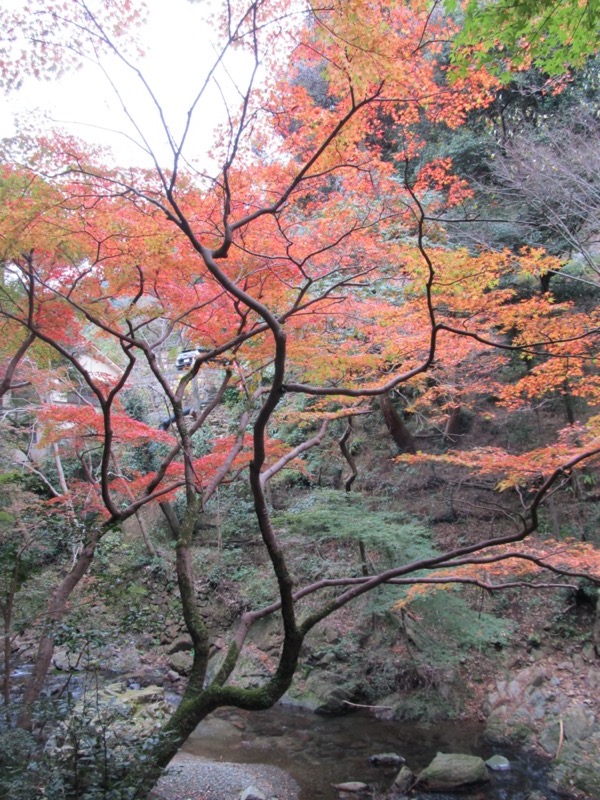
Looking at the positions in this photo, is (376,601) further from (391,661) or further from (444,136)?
(444,136)

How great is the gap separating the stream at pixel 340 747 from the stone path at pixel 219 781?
0.70ft

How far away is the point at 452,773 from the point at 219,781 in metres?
2.67

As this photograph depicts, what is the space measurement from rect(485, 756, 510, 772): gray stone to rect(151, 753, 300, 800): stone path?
2.35m

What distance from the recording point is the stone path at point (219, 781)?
5.47 metres

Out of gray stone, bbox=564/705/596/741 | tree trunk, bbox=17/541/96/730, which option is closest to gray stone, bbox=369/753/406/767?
gray stone, bbox=564/705/596/741

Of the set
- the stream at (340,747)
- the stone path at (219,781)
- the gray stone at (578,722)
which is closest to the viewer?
the stone path at (219,781)

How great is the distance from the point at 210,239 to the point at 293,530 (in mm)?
5358

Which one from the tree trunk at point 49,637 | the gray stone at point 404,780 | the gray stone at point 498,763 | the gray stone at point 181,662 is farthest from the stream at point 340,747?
the tree trunk at point 49,637

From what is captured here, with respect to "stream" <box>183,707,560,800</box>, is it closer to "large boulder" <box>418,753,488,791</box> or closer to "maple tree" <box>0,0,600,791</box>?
"large boulder" <box>418,753,488,791</box>

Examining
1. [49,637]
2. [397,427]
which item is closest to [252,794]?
[49,637]

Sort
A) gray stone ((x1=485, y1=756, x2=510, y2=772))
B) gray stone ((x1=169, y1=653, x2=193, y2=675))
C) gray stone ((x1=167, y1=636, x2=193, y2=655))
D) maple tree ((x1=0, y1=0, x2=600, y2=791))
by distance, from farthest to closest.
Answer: gray stone ((x1=167, y1=636, x2=193, y2=655)) → gray stone ((x1=169, y1=653, x2=193, y2=675)) → gray stone ((x1=485, y1=756, x2=510, y2=772)) → maple tree ((x1=0, y1=0, x2=600, y2=791))

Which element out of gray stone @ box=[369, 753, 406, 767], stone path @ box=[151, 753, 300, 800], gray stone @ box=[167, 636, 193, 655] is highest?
gray stone @ box=[167, 636, 193, 655]

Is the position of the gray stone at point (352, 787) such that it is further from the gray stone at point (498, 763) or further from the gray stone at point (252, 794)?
the gray stone at point (498, 763)

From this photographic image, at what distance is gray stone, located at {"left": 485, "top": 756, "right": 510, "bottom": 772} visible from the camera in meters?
6.19
